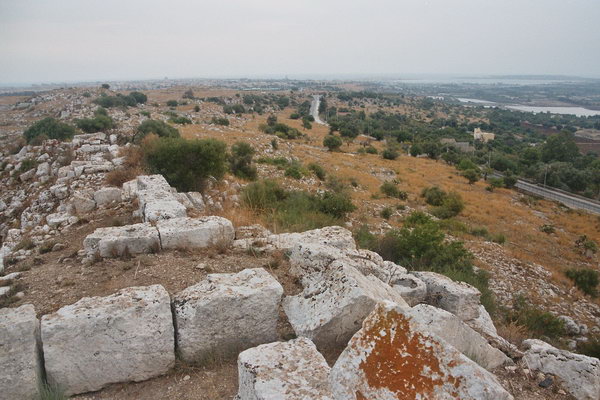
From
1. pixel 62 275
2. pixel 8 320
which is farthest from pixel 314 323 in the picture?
pixel 62 275

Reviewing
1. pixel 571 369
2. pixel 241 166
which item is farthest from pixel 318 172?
pixel 571 369

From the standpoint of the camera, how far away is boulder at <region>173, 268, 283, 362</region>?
362 cm

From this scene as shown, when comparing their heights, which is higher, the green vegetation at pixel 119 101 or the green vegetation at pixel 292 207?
the green vegetation at pixel 119 101

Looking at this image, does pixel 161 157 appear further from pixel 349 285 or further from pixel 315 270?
pixel 349 285

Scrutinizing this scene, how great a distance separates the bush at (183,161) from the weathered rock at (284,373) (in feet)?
26.6

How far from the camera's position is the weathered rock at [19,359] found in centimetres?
310

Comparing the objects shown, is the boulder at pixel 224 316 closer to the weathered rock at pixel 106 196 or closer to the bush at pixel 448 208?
the weathered rock at pixel 106 196

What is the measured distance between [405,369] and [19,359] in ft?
10.6

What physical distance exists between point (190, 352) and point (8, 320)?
1605mm

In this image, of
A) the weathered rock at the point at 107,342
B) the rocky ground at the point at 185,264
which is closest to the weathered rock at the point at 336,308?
the rocky ground at the point at 185,264

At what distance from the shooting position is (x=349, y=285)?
3686 millimetres

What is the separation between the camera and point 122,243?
5309mm

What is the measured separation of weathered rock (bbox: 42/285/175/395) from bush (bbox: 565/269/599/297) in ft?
46.1

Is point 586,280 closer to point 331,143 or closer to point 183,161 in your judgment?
point 183,161
